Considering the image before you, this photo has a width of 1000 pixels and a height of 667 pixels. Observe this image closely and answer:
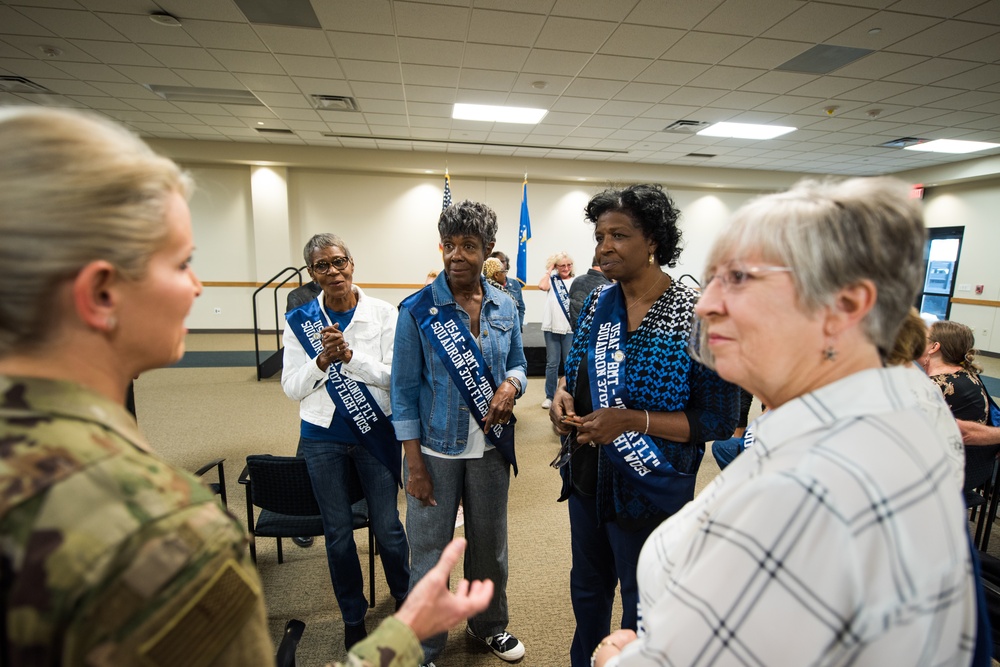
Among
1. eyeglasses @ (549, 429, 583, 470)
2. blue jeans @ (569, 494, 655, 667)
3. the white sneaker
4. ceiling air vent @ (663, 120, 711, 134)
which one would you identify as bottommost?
the white sneaker

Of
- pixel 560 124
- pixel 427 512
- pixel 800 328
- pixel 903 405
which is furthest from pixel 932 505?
pixel 560 124

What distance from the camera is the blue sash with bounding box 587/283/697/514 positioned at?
4.46 feet

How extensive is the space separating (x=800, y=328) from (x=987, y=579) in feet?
5.28

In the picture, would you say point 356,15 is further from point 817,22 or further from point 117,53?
point 817,22

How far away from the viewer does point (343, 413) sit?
183 centimetres

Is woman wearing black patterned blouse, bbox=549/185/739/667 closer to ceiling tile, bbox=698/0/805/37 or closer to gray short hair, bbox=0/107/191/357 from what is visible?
gray short hair, bbox=0/107/191/357

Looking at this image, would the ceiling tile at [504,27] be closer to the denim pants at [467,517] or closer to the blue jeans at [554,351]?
the blue jeans at [554,351]

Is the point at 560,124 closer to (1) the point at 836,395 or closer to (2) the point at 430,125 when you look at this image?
(2) the point at 430,125

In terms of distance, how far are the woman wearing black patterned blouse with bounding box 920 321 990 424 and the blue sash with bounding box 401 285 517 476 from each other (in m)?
2.21

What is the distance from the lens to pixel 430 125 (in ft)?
22.3

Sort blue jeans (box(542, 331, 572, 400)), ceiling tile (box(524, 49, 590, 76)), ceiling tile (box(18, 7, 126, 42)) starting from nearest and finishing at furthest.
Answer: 1. ceiling tile (box(18, 7, 126, 42))
2. ceiling tile (box(524, 49, 590, 76))
3. blue jeans (box(542, 331, 572, 400))

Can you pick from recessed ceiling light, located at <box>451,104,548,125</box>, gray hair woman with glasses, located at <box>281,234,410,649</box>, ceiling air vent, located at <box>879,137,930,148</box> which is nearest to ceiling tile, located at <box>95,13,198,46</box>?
recessed ceiling light, located at <box>451,104,548,125</box>

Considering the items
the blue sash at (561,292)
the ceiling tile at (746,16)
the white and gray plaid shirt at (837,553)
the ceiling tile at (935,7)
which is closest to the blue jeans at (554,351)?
the blue sash at (561,292)

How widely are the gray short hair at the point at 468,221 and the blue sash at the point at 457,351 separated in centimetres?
24
